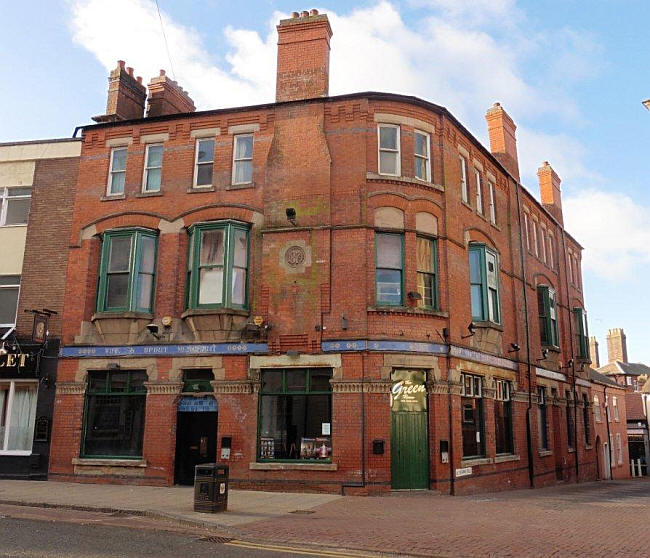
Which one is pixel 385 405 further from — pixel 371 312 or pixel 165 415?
pixel 165 415

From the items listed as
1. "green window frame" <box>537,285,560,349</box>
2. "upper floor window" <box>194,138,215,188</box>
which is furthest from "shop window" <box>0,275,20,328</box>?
"green window frame" <box>537,285,560,349</box>

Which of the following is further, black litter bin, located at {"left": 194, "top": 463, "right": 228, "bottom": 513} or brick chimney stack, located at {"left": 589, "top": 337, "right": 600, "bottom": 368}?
brick chimney stack, located at {"left": 589, "top": 337, "right": 600, "bottom": 368}

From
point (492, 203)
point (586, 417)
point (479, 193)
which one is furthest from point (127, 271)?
point (586, 417)

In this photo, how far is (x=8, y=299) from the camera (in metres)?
21.0

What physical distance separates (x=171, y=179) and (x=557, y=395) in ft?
60.5

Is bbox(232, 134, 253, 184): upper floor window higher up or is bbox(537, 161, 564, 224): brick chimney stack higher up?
bbox(537, 161, 564, 224): brick chimney stack

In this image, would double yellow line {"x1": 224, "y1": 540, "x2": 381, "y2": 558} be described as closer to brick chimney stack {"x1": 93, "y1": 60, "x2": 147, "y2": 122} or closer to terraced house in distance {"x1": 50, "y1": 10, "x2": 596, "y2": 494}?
terraced house in distance {"x1": 50, "y1": 10, "x2": 596, "y2": 494}

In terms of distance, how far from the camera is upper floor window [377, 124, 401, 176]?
19109 millimetres

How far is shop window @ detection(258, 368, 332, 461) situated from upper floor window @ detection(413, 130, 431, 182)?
6.81 meters

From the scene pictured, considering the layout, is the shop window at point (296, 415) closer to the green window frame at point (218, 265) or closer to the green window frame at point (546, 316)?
the green window frame at point (218, 265)

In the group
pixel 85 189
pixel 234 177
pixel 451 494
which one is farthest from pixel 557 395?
pixel 85 189

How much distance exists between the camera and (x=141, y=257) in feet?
64.2

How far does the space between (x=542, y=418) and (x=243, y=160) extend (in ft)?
52.1

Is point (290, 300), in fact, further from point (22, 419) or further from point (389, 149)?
point (22, 419)
